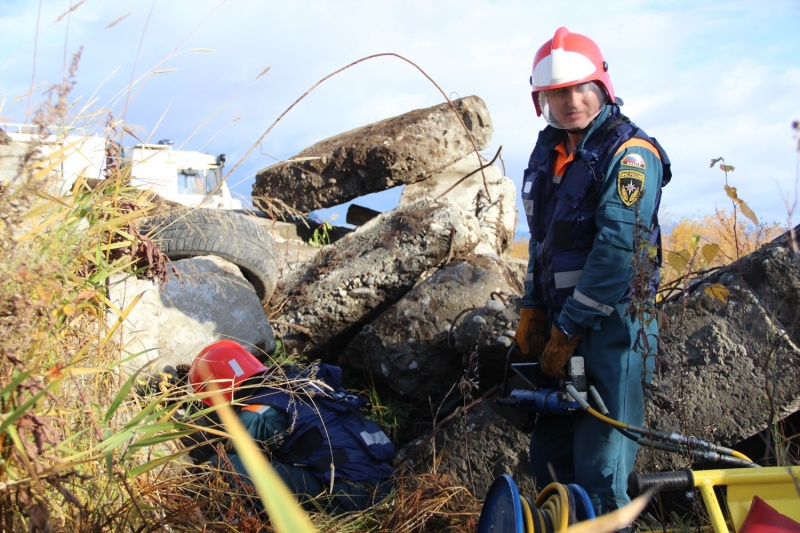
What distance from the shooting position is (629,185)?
2.86 metres

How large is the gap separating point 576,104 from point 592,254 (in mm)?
664

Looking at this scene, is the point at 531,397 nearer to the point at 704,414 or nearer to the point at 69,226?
the point at 704,414

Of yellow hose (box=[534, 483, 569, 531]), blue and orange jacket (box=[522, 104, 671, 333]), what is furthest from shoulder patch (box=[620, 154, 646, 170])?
yellow hose (box=[534, 483, 569, 531])

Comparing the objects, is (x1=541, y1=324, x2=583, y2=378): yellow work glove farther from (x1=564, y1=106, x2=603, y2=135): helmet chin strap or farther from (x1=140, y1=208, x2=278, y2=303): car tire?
(x1=140, y1=208, x2=278, y2=303): car tire

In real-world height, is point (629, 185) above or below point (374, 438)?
above

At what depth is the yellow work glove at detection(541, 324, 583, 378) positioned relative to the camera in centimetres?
298

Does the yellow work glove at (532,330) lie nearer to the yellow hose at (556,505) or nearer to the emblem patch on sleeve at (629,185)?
the emblem patch on sleeve at (629,185)

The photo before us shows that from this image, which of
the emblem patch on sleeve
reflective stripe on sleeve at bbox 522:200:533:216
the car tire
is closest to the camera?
the emblem patch on sleeve

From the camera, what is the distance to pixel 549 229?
316cm

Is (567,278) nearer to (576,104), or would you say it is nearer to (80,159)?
(576,104)

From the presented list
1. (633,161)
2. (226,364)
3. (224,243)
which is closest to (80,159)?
(226,364)

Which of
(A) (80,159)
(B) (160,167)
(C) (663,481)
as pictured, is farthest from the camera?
(B) (160,167)

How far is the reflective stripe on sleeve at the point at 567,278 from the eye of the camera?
3061mm

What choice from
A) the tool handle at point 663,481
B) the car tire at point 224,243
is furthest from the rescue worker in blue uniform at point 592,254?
the car tire at point 224,243
